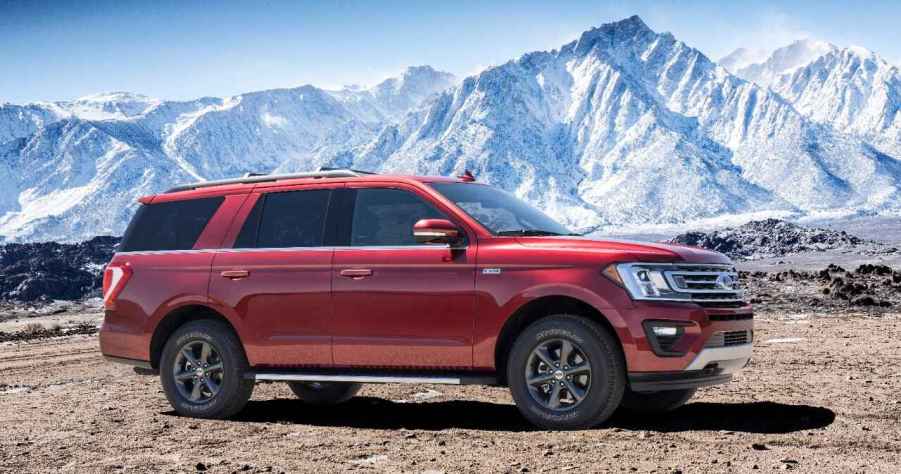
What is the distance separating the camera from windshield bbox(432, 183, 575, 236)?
800 centimetres

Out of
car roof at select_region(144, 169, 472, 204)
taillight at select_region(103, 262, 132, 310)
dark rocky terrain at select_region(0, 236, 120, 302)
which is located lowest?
dark rocky terrain at select_region(0, 236, 120, 302)

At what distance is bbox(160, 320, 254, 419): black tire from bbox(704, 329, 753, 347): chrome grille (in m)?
3.88

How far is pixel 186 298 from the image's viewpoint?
352 inches

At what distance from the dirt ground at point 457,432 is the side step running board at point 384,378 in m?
0.41

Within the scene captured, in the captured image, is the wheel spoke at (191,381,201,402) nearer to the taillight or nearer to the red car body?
the red car body

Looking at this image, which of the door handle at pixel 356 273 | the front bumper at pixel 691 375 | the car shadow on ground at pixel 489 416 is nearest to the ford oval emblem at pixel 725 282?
the front bumper at pixel 691 375

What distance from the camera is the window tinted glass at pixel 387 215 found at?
8109 mm

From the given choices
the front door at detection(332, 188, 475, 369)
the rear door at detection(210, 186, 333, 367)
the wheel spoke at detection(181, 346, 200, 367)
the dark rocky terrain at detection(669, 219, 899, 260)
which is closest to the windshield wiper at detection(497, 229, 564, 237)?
the front door at detection(332, 188, 475, 369)

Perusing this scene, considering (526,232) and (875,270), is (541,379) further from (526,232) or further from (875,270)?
(875,270)

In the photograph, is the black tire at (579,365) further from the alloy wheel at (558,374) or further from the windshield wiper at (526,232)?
the windshield wiper at (526,232)

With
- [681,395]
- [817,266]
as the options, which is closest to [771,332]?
[681,395]

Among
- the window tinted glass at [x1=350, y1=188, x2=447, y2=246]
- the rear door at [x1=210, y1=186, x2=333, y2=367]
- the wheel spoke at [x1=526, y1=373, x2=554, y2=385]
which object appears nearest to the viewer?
the wheel spoke at [x1=526, y1=373, x2=554, y2=385]

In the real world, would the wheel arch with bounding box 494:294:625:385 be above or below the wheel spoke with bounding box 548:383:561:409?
above

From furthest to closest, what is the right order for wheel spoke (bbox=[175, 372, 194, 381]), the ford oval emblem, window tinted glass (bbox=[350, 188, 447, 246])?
wheel spoke (bbox=[175, 372, 194, 381])
window tinted glass (bbox=[350, 188, 447, 246])
the ford oval emblem
